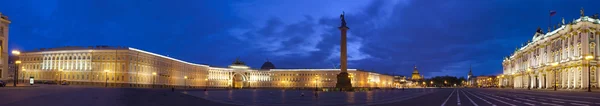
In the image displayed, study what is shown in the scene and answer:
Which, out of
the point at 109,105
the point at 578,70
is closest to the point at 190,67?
the point at 578,70

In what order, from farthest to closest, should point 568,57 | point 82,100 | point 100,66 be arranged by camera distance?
point 100,66 < point 568,57 < point 82,100

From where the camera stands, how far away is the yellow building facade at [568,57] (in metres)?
64.9

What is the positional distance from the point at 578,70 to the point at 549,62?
18711 mm

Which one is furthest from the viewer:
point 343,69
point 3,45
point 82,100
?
point 343,69

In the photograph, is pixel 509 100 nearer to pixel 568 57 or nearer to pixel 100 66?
pixel 568 57

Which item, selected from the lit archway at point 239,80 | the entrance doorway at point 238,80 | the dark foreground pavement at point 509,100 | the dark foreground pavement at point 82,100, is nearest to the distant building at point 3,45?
the dark foreground pavement at point 82,100

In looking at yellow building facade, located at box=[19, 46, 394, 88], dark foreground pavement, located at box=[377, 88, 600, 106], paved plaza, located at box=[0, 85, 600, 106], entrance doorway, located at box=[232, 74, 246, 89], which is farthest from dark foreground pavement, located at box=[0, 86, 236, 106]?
entrance doorway, located at box=[232, 74, 246, 89]

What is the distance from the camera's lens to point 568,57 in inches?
2813

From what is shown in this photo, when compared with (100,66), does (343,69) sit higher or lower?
lower

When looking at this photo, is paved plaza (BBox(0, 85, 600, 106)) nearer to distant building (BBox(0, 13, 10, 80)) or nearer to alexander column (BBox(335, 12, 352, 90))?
distant building (BBox(0, 13, 10, 80))

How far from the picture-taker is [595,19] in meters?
67.1

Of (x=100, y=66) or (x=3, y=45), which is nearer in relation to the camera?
(x=3, y=45)

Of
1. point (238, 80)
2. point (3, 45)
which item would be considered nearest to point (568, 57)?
point (3, 45)

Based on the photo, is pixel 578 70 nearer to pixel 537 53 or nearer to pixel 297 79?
pixel 537 53
